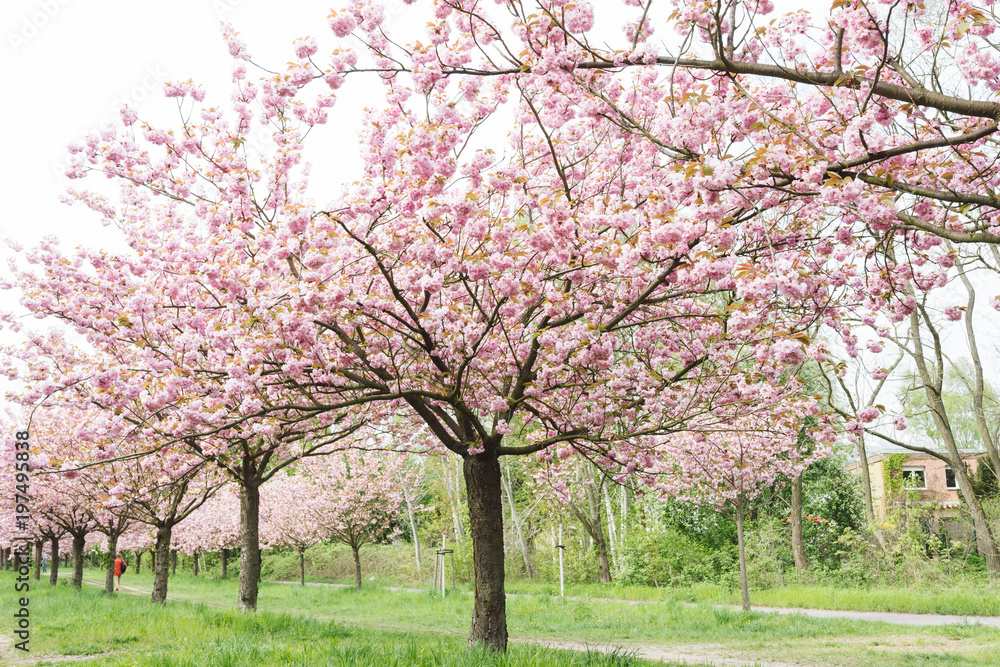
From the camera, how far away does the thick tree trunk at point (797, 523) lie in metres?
17.9

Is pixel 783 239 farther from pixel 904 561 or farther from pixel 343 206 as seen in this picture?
pixel 904 561

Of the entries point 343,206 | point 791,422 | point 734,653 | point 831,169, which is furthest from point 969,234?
point 734,653

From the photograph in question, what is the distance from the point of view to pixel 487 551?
23.1 ft

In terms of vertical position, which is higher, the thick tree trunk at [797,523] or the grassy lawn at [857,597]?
the thick tree trunk at [797,523]

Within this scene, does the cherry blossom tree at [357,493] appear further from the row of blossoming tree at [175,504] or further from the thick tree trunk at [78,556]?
the thick tree trunk at [78,556]

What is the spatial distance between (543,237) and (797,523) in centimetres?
1601

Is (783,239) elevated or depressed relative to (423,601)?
elevated

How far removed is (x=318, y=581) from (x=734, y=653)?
26.9 metres

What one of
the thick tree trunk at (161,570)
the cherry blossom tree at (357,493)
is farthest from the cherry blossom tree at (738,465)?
the cherry blossom tree at (357,493)

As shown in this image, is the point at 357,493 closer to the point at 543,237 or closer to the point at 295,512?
the point at 295,512

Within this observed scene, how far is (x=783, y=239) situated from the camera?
19.2ft

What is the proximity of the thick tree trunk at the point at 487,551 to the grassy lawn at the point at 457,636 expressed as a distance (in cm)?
38

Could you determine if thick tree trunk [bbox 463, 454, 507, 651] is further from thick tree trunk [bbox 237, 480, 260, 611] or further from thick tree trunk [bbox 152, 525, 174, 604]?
thick tree trunk [bbox 152, 525, 174, 604]

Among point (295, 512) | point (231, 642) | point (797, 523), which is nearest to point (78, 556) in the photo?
point (295, 512)
